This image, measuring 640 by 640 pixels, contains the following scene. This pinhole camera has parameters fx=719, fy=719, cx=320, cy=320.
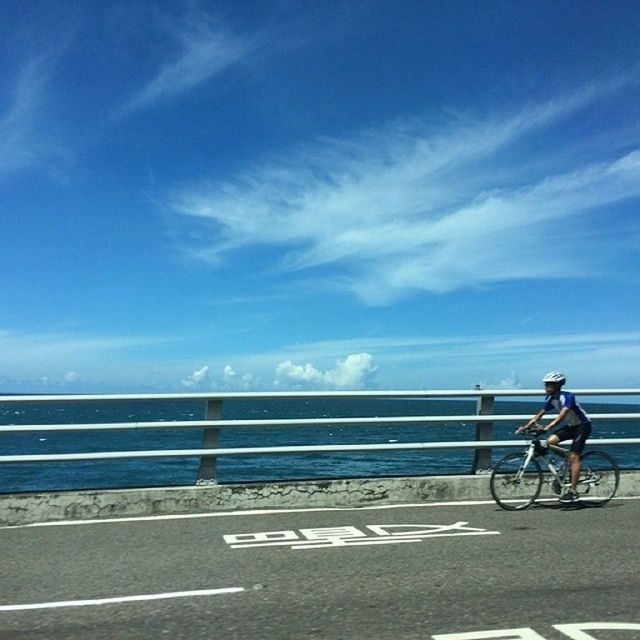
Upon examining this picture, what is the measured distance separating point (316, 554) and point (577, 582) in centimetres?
220

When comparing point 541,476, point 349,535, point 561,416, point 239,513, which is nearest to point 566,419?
point 561,416

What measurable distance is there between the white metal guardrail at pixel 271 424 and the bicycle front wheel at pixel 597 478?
0.84 feet

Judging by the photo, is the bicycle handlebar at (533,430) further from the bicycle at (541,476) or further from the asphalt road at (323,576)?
the asphalt road at (323,576)

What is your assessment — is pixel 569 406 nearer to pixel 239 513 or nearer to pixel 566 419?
pixel 566 419

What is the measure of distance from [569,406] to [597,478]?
1.05m

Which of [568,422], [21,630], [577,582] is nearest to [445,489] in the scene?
[568,422]

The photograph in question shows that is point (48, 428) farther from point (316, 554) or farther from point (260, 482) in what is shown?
point (316, 554)

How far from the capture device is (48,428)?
7.83 m

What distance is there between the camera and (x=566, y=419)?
918cm

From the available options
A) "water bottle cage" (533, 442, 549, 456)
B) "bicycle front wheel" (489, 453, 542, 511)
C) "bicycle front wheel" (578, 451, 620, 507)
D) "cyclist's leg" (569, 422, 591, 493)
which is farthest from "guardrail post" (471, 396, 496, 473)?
"bicycle front wheel" (578, 451, 620, 507)

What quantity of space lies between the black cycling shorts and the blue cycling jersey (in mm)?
55

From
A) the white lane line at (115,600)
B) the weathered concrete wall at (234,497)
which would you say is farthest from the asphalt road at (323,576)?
the weathered concrete wall at (234,497)

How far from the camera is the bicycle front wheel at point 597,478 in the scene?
919 cm

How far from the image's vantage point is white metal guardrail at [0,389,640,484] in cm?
803
